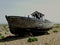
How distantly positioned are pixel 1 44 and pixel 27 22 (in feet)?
21.3

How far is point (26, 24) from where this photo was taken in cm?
2586

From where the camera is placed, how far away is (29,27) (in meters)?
26.3

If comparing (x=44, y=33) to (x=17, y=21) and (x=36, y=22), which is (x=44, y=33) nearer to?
(x=36, y=22)

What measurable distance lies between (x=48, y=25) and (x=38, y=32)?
3023 mm

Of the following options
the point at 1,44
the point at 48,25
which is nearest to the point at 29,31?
the point at 48,25

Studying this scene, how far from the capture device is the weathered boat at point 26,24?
2572cm

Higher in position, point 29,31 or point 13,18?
point 13,18

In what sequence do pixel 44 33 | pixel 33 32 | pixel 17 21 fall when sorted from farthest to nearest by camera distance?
pixel 44 33 → pixel 33 32 → pixel 17 21

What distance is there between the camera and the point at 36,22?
27031 millimetres

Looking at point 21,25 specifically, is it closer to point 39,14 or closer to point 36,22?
point 36,22


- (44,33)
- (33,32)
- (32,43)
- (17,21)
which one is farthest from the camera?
(44,33)

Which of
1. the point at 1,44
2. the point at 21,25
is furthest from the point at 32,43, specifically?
the point at 21,25

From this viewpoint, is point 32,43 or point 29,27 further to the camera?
point 29,27

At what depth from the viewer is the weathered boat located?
25719 millimetres
